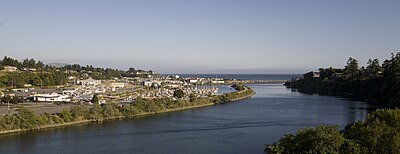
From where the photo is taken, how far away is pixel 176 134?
11445mm

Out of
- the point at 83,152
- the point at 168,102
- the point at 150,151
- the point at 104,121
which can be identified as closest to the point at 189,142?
the point at 150,151

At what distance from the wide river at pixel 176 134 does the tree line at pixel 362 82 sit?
3.64 meters

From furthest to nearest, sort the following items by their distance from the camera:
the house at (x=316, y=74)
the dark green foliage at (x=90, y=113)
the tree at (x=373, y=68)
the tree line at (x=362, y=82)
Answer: the house at (x=316, y=74) < the tree at (x=373, y=68) < the tree line at (x=362, y=82) < the dark green foliage at (x=90, y=113)

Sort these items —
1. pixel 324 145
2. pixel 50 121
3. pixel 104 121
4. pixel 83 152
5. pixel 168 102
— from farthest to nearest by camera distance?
pixel 168 102 < pixel 104 121 < pixel 50 121 < pixel 83 152 < pixel 324 145

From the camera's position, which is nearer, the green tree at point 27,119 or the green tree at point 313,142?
the green tree at point 313,142

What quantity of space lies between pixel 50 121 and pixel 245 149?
21.4 ft

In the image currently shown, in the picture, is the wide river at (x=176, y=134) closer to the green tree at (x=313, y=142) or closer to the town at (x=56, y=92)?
the green tree at (x=313, y=142)

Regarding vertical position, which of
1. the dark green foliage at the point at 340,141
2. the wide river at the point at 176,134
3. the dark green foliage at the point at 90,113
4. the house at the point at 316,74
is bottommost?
the wide river at the point at 176,134

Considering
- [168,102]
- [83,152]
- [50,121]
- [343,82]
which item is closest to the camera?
[83,152]

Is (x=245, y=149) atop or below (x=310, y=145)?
below

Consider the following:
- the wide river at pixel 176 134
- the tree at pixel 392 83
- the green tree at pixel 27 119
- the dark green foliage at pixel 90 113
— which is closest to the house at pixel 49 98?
the dark green foliage at pixel 90 113

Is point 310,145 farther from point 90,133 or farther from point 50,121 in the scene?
point 50,121

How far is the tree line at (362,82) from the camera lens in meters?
19.0

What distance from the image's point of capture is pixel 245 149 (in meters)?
9.30
